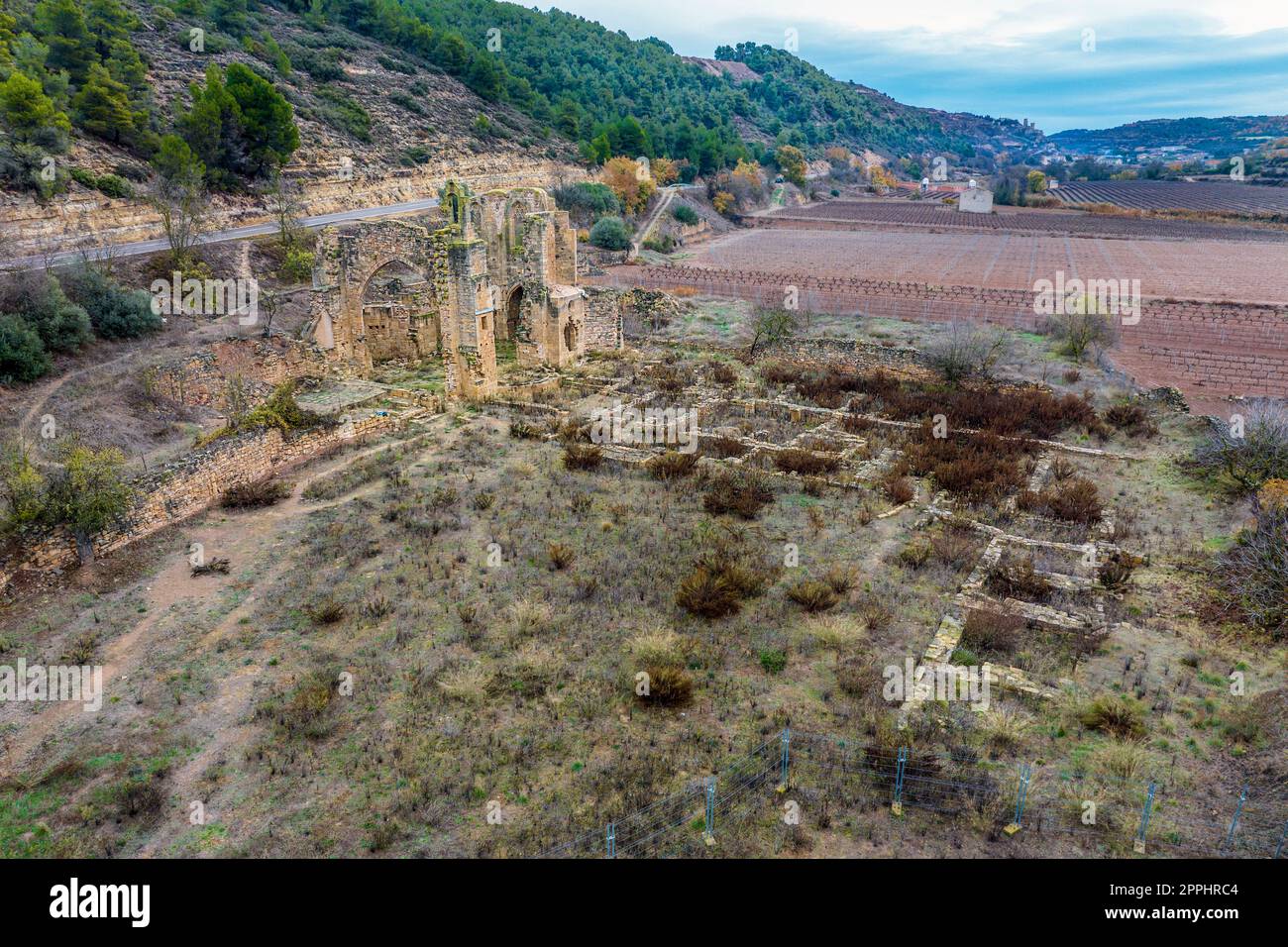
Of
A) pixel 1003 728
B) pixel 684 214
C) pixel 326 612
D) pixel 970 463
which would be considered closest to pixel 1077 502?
pixel 970 463

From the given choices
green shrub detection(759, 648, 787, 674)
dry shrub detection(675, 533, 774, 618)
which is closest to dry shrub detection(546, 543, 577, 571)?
dry shrub detection(675, 533, 774, 618)

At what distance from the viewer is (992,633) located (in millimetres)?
11562

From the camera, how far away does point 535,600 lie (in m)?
12.5

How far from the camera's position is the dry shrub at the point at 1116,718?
949 centimetres

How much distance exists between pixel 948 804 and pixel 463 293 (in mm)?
18637

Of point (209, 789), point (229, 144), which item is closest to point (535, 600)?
point (209, 789)

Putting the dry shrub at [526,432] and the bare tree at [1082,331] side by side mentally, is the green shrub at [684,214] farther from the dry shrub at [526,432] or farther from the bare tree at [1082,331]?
the dry shrub at [526,432]

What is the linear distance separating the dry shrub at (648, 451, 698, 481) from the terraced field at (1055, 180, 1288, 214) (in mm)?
94395

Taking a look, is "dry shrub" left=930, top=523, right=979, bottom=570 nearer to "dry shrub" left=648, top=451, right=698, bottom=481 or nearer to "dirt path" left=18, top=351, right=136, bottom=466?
"dry shrub" left=648, top=451, right=698, bottom=481

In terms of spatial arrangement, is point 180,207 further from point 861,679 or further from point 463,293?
point 861,679

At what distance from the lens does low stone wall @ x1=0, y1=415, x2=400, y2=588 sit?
42.3 ft

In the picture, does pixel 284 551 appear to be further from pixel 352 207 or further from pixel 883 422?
pixel 352 207
